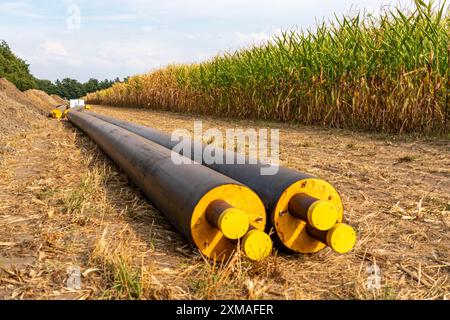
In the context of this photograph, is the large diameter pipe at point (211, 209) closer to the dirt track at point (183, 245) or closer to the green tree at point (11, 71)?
the dirt track at point (183, 245)

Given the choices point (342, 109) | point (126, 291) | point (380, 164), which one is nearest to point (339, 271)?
point (126, 291)

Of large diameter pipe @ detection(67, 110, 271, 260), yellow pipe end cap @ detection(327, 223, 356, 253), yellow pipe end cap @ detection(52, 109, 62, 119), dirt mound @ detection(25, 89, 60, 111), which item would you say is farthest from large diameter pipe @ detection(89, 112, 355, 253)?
dirt mound @ detection(25, 89, 60, 111)

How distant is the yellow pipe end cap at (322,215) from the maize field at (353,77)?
5.46 m

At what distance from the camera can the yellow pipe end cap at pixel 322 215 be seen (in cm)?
212

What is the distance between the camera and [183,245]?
2.54 m

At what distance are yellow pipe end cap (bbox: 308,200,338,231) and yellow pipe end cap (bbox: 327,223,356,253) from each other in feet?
0.14

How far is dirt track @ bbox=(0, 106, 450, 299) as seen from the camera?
6.54ft

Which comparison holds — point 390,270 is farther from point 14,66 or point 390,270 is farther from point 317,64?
point 14,66

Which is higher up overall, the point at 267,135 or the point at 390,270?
the point at 267,135

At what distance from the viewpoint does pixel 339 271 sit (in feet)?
7.43

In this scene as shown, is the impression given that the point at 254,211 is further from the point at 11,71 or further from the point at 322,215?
the point at 11,71

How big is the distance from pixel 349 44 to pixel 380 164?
4.34 m

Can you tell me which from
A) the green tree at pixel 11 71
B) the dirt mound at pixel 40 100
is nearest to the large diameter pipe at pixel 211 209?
the dirt mound at pixel 40 100
